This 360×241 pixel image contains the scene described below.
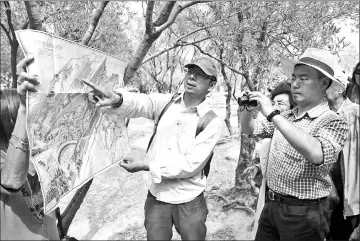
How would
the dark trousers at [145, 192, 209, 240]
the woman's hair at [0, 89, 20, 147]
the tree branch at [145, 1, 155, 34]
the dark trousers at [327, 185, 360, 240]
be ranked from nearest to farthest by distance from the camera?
the woman's hair at [0, 89, 20, 147]
the dark trousers at [145, 192, 209, 240]
the tree branch at [145, 1, 155, 34]
the dark trousers at [327, 185, 360, 240]

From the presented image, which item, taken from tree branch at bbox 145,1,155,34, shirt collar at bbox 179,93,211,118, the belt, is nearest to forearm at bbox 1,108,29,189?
shirt collar at bbox 179,93,211,118

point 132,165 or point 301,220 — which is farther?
point 132,165

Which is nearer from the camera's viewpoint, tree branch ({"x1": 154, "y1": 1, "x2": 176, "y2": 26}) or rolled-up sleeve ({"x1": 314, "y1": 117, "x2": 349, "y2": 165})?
rolled-up sleeve ({"x1": 314, "y1": 117, "x2": 349, "y2": 165})

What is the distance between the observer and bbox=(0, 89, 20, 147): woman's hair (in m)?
1.45

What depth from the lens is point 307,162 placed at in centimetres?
204

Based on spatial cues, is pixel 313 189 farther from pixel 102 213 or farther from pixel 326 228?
pixel 102 213

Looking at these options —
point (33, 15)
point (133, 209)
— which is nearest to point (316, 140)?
point (33, 15)

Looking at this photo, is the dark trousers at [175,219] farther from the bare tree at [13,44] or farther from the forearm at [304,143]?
the bare tree at [13,44]

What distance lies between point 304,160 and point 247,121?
2.07ft

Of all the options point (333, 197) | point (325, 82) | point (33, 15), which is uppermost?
point (33, 15)

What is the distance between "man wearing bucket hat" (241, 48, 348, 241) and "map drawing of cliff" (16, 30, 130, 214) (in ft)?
3.46

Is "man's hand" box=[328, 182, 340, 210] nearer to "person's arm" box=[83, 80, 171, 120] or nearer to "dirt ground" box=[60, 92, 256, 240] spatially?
"dirt ground" box=[60, 92, 256, 240]

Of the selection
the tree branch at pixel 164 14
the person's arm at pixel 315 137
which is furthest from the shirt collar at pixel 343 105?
the tree branch at pixel 164 14

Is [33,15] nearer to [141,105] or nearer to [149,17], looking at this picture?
[149,17]
